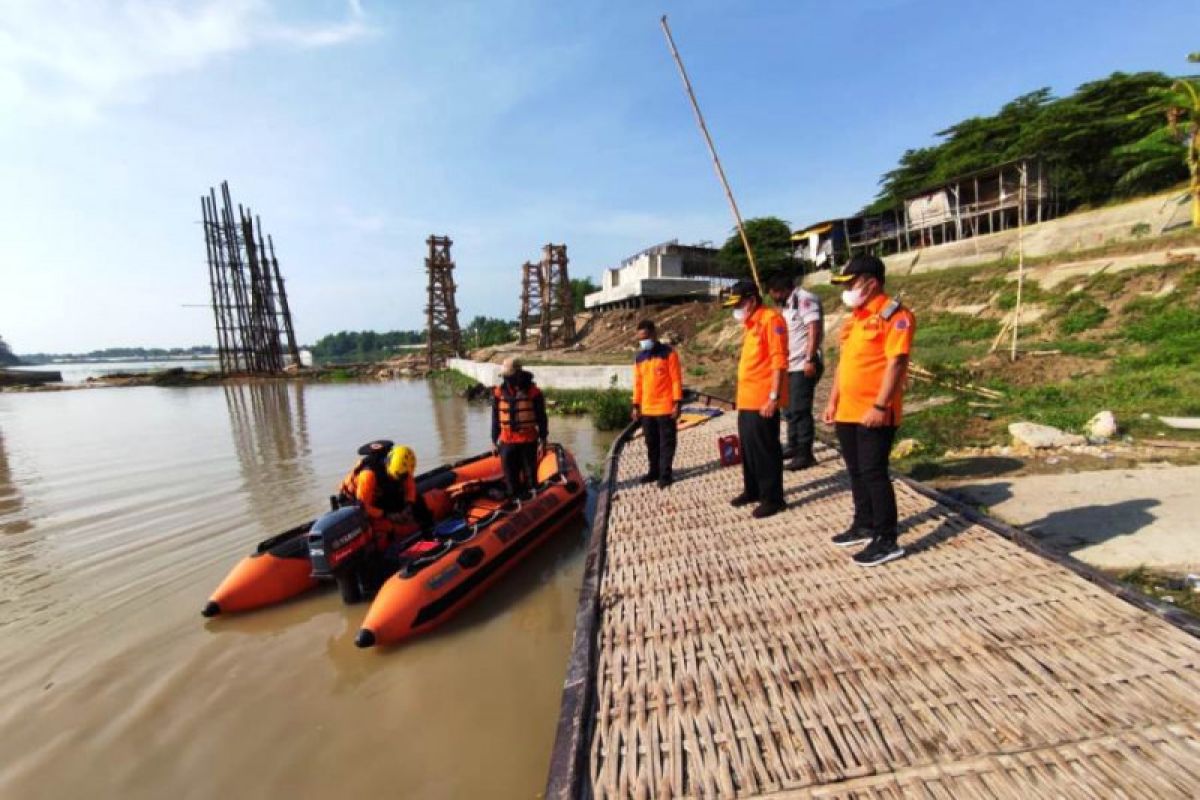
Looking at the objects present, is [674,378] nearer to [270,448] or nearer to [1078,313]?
[270,448]

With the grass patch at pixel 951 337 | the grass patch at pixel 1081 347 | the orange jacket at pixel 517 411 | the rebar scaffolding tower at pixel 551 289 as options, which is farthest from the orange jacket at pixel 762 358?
the rebar scaffolding tower at pixel 551 289

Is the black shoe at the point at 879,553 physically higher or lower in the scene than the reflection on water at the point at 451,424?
higher

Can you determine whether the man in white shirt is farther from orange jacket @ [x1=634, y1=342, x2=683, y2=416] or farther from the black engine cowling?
the black engine cowling

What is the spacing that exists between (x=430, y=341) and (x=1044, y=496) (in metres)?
31.7

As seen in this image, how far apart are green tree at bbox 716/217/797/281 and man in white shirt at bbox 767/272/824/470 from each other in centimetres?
2905

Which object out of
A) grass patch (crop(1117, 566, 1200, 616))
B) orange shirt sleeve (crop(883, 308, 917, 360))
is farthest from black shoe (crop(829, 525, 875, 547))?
grass patch (crop(1117, 566, 1200, 616))

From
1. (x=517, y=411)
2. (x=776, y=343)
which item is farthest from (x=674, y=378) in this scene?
(x=517, y=411)

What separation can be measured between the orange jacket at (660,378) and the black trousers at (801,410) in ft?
3.78

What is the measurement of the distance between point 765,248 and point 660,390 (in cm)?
3145

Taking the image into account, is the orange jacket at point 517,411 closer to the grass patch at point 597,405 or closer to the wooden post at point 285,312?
the grass patch at point 597,405

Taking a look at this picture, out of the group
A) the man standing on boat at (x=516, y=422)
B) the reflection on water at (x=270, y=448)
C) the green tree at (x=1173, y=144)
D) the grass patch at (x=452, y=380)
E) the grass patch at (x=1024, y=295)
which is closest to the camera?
the man standing on boat at (x=516, y=422)

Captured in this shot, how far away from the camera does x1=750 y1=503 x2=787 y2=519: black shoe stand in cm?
436

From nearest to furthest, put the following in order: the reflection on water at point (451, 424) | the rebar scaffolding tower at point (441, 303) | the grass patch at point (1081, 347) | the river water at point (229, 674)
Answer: the river water at point (229, 674) < the grass patch at point (1081, 347) < the reflection on water at point (451, 424) < the rebar scaffolding tower at point (441, 303)

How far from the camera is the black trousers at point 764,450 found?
167 inches
